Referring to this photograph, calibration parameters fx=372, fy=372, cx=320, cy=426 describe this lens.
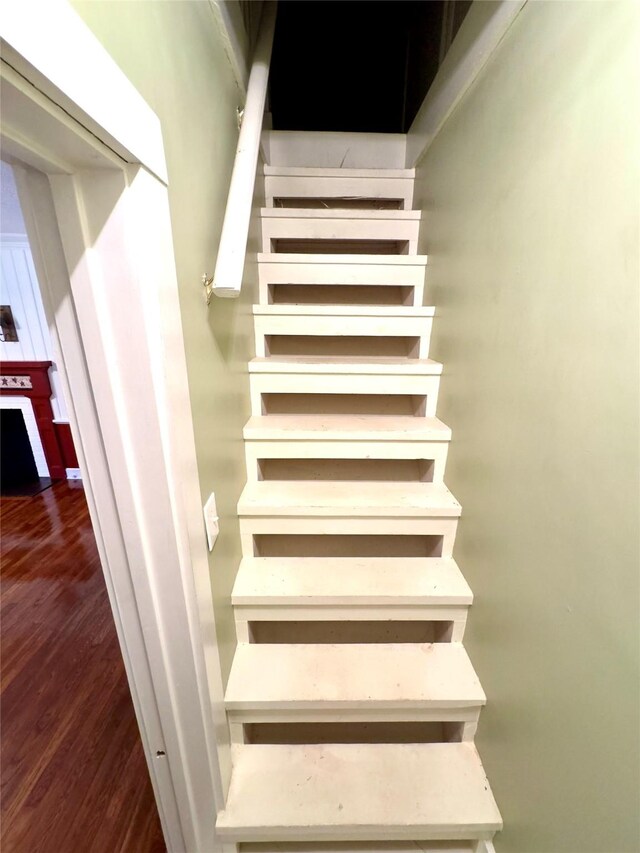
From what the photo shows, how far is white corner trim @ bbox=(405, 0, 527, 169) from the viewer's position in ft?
3.10

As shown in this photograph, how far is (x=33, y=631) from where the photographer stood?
1.86 meters

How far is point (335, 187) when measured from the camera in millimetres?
1825

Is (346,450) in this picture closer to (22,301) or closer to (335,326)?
(335,326)

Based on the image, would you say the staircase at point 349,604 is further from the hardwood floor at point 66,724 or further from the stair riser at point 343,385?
the hardwood floor at point 66,724

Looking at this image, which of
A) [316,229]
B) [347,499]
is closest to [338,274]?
[316,229]

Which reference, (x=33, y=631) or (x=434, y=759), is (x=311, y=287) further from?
(x=33, y=631)

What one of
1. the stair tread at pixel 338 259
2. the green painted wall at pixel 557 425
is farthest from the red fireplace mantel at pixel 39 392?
the green painted wall at pixel 557 425

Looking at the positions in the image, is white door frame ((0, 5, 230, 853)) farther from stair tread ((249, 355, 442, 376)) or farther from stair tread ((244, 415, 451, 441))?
stair tread ((249, 355, 442, 376))

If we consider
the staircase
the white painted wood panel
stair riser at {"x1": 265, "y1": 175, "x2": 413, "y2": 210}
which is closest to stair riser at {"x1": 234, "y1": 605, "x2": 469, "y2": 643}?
the staircase

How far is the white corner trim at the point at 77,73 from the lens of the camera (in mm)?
314

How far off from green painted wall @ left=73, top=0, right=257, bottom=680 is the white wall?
2.55 metres

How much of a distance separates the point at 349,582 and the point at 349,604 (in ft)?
0.20

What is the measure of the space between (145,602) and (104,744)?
3.87 feet

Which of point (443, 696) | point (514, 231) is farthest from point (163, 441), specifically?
point (443, 696)
